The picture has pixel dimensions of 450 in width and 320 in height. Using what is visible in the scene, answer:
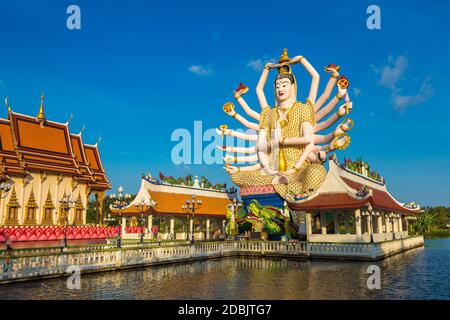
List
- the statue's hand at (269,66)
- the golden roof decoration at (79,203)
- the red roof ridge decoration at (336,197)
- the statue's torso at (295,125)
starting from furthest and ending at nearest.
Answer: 1. the golden roof decoration at (79,203)
2. the statue's hand at (269,66)
3. the statue's torso at (295,125)
4. the red roof ridge decoration at (336,197)

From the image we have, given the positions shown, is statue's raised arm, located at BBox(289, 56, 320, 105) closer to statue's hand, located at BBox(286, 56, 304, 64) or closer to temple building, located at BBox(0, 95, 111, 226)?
statue's hand, located at BBox(286, 56, 304, 64)

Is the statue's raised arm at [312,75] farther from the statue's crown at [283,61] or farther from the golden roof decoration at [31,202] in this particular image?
the golden roof decoration at [31,202]

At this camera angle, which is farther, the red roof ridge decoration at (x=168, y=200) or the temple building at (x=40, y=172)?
the temple building at (x=40, y=172)

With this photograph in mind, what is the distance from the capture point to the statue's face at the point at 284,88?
119 ft

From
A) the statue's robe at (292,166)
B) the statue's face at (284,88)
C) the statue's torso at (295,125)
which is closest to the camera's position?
the statue's robe at (292,166)

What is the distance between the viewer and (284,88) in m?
36.1

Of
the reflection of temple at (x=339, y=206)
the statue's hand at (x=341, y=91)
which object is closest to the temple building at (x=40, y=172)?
the reflection of temple at (x=339, y=206)

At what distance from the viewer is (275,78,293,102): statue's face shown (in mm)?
36125

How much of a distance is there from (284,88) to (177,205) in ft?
51.7

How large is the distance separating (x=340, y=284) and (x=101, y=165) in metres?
47.8

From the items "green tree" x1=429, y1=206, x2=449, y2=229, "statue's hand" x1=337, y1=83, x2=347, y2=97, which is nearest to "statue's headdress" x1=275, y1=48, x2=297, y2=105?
"statue's hand" x1=337, y1=83, x2=347, y2=97

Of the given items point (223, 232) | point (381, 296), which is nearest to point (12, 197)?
point (223, 232)

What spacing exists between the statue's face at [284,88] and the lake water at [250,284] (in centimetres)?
2033
